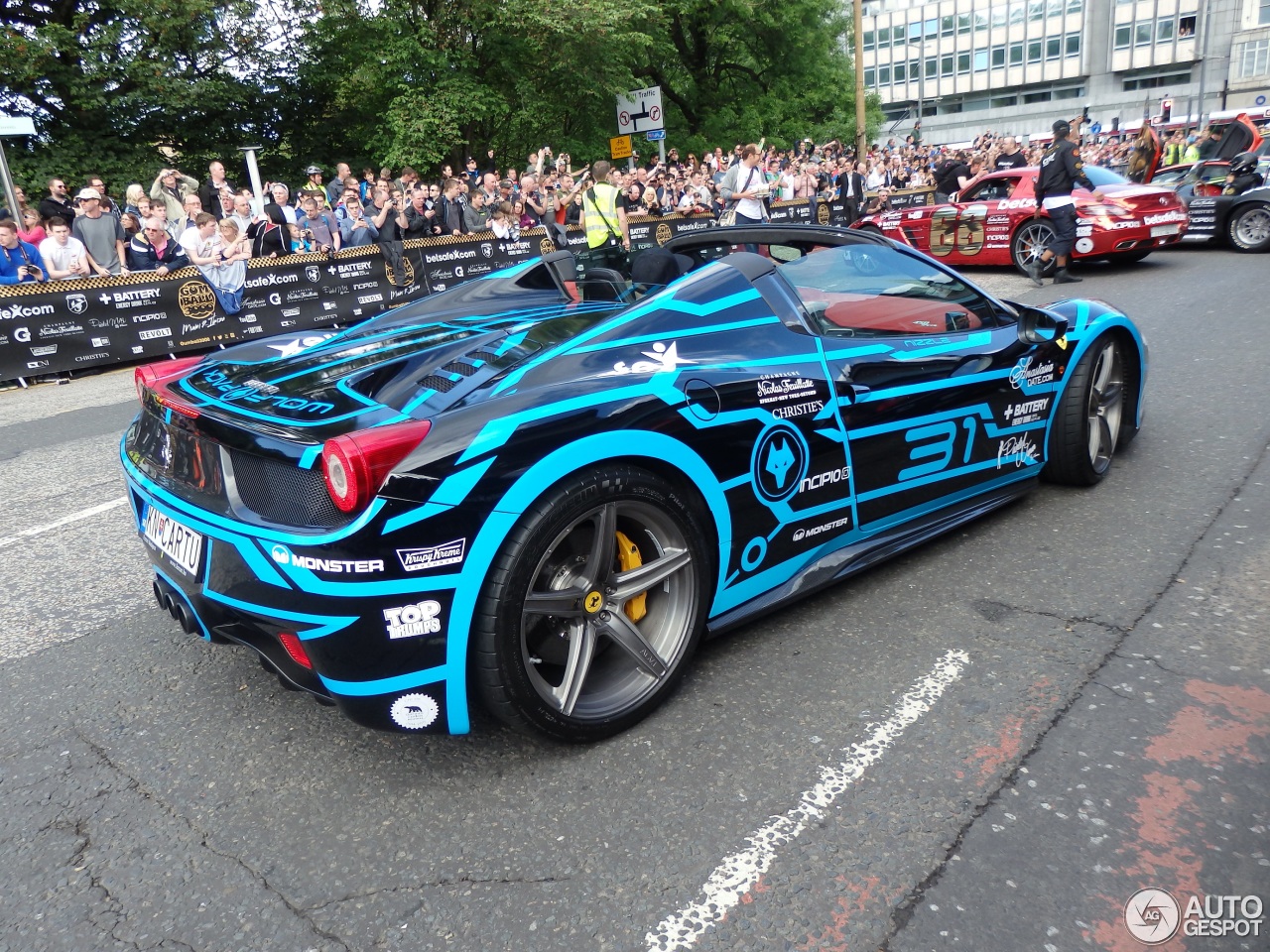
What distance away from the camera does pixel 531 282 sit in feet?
12.8

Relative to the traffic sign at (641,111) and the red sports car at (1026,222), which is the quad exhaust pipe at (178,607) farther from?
the traffic sign at (641,111)

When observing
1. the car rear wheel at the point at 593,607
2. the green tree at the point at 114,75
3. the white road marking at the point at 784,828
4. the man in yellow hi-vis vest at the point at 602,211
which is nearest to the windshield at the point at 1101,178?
the man in yellow hi-vis vest at the point at 602,211

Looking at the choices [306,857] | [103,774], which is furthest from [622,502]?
[103,774]

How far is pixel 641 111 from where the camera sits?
23.1 m

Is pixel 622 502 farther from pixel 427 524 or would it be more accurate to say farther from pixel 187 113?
pixel 187 113

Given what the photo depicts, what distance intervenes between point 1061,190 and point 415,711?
1096 centimetres

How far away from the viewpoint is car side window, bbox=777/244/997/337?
133 inches

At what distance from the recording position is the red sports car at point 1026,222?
1156cm

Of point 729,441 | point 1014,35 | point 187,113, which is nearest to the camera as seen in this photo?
point 729,441

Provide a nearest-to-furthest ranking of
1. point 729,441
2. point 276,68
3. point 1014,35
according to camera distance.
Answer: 1. point 729,441
2. point 276,68
3. point 1014,35

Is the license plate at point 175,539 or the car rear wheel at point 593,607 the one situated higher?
the license plate at point 175,539

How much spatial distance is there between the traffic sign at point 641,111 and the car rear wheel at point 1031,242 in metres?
12.6

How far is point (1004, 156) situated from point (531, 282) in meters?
15.8

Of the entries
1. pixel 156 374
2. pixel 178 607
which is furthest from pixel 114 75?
pixel 178 607
